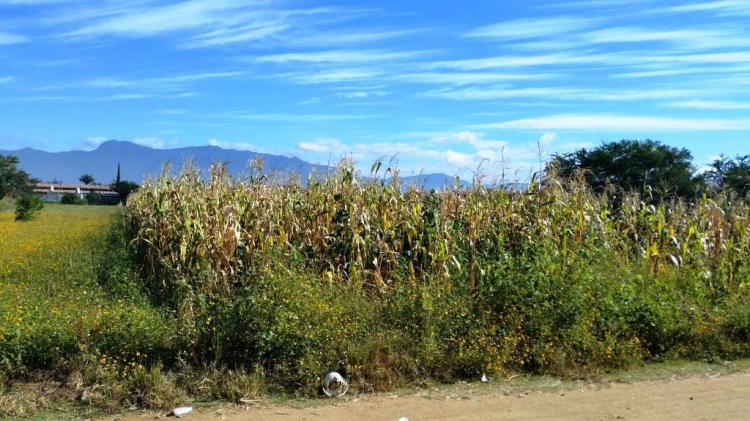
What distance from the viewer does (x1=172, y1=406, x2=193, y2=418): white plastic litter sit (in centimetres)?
515

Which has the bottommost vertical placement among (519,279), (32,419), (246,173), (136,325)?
(32,419)

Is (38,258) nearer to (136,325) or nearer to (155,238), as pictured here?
(155,238)

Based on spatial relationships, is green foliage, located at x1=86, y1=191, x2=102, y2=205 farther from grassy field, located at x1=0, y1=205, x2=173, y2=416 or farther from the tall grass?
grassy field, located at x1=0, y1=205, x2=173, y2=416

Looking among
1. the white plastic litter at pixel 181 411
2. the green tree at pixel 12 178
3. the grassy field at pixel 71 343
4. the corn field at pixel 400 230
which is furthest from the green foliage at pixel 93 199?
the white plastic litter at pixel 181 411

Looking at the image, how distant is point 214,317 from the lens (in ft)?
20.3

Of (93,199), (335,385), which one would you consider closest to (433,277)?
(335,385)

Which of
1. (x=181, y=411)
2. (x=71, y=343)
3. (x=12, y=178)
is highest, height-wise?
(x=12, y=178)

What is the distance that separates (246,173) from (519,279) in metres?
5.79

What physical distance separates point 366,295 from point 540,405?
281cm

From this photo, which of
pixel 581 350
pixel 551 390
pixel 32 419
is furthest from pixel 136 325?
pixel 581 350

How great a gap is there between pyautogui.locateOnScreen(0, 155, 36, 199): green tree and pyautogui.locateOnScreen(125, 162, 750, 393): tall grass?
Result: 5407 cm

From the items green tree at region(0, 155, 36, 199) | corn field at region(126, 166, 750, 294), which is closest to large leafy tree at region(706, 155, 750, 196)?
corn field at region(126, 166, 750, 294)

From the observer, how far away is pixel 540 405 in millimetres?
5500

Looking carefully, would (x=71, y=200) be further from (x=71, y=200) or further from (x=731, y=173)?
(x=731, y=173)
